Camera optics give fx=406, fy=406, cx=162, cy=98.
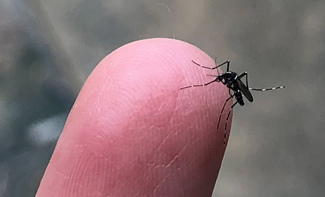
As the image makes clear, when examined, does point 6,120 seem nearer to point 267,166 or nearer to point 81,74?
point 81,74

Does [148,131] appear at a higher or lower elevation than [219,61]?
lower

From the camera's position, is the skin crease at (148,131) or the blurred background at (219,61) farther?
the blurred background at (219,61)

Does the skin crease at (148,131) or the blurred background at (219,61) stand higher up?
the blurred background at (219,61)

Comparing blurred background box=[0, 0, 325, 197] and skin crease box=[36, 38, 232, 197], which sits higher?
blurred background box=[0, 0, 325, 197]

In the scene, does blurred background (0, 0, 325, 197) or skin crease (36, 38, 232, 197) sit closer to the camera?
skin crease (36, 38, 232, 197)
